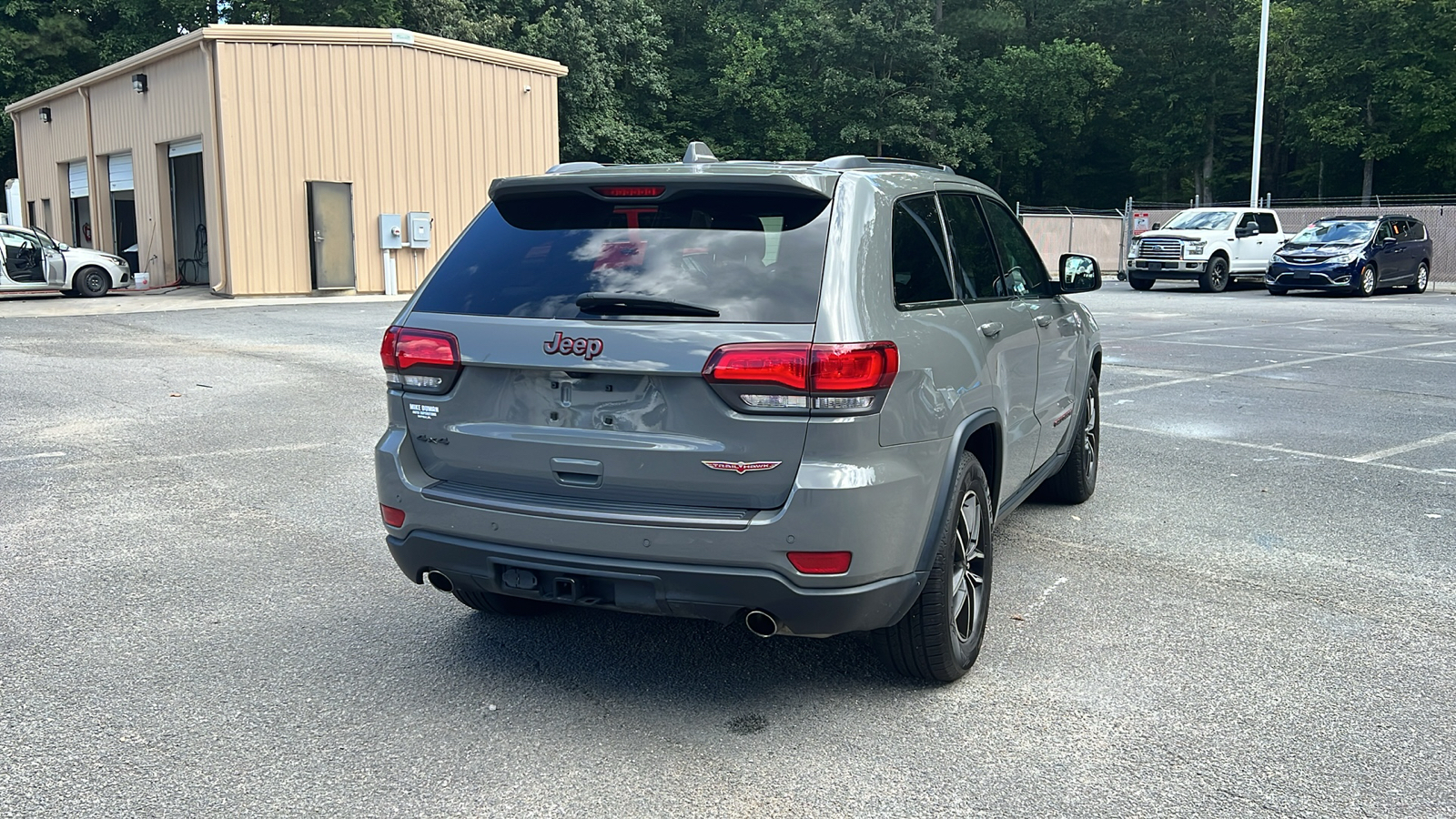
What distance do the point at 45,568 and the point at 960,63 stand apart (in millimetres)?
54088

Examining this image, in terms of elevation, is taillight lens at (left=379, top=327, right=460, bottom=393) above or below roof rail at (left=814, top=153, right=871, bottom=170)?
below

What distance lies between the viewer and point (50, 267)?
74.9 feet

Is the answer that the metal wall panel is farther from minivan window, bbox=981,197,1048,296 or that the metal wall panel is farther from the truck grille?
minivan window, bbox=981,197,1048,296

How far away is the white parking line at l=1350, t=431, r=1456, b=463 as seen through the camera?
7830mm

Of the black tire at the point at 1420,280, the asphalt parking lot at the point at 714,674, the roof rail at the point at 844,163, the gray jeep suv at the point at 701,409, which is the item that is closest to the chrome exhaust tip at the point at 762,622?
the gray jeep suv at the point at 701,409

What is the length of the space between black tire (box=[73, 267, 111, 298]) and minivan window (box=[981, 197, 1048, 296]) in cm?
2267

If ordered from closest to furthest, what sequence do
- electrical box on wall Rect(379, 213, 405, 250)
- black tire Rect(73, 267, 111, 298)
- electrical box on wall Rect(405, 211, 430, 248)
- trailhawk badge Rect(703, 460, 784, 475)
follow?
trailhawk badge Rect(703, 460, 784, 475), black tire Rect(73, 267, 111, 298), electrical box on wall Rect(379, 213, 405, 250), electrical box on wall Rect(405, 211, 430, 248)

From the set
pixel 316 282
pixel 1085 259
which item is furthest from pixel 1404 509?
pixel 316 282

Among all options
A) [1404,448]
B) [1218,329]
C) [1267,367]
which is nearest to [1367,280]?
[1218,329]

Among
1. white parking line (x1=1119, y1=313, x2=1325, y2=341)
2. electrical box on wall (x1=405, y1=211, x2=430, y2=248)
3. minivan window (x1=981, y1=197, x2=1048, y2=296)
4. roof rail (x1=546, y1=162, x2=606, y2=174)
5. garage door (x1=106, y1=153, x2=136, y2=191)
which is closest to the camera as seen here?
roof rail (x1=546, y1=162, x2=606, y2=174)

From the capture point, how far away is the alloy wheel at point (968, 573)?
406 centimetres

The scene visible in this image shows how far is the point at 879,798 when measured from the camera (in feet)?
10.6

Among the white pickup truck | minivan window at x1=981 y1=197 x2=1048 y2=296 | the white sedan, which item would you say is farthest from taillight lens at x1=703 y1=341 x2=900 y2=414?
the white pickup truck

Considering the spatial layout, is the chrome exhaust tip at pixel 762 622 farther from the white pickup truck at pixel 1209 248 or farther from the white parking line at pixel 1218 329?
the white pickup truck at pixel 1209 248
